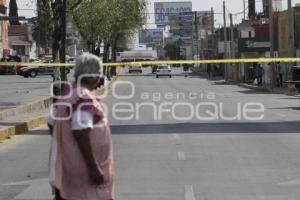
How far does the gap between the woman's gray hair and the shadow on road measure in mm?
13751

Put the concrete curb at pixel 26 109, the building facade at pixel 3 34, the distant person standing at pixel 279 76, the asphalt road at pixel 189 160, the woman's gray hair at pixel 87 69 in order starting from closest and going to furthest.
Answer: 1. the woman's gray hair at pixel 87 69
2. the asphalt road at pixel 189 160
3. the concrete curb at pixel 26 109
4. the distant person standing at pixel 279 76
5. the building facade at pixel 3 34

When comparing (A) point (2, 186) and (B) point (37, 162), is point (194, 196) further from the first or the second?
(B) point (37, 162)

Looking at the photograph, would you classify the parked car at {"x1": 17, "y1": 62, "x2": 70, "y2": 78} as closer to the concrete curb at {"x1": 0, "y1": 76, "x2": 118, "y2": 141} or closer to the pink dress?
the concrete curb at {"x1": 0, "y1": 76, "x2": 118, "y2": 141}

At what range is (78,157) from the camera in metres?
6.01

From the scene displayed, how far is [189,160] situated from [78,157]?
26.2 feet

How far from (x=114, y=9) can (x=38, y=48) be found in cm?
10762

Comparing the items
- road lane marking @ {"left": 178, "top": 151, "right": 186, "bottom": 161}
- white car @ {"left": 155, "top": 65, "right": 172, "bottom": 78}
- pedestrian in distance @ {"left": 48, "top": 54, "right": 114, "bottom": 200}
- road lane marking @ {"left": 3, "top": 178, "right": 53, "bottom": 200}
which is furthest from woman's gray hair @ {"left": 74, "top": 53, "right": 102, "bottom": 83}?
white car @ {"left": 155, "top": 65, "right": 172, "bottom": 78}

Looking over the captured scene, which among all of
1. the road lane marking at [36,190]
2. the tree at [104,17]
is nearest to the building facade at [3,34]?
the tree at [104,17]

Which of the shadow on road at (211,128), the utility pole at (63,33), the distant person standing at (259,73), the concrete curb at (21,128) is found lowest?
the shadow on road at (211,128)

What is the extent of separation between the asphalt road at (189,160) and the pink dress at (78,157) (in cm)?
389

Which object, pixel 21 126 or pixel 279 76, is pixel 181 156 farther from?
pixel 279 76

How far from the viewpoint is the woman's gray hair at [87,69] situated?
6.15m

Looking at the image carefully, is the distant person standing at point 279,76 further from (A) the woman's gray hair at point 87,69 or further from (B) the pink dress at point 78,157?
(B) the pink dress at point 78,157

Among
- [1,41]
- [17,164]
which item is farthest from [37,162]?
[1,41]
